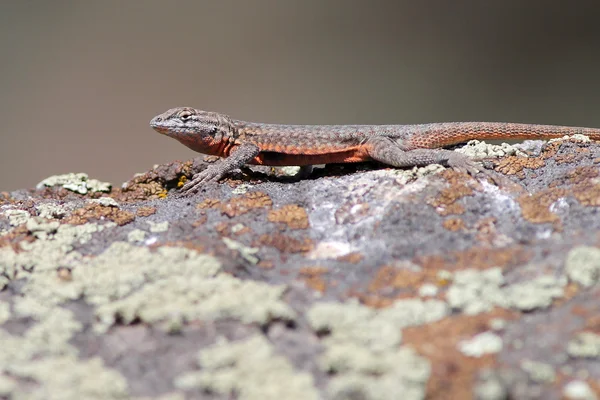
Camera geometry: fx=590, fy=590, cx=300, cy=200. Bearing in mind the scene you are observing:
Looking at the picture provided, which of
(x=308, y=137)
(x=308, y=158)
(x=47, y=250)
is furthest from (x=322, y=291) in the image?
(x=308, y=137)

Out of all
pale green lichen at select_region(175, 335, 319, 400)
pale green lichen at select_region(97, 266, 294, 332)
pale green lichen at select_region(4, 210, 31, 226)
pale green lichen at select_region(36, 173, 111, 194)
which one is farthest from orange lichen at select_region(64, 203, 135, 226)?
pale green lichen at select_region(175, 335, 319, 400)

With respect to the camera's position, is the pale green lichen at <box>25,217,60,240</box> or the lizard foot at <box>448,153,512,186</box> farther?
the lizard foot at <box>448,153,512,186</box>

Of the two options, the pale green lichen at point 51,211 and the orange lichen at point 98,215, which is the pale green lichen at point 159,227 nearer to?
the orange lichen at point 98,215

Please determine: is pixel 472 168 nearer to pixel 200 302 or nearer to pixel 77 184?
pixel 200 302

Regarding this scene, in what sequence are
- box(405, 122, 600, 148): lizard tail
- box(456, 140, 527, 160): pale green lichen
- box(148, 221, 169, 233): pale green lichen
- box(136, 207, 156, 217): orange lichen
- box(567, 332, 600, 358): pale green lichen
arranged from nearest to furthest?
box(567, 332, 600, 358): pale green lichen → box(148, 221, 169, 233): pale green lichen → box(136, 207, 156, 217): orange lichen → box(456, 140, 527, 160): pale green lichen → box(405, 122, 600, 148): lizard tail

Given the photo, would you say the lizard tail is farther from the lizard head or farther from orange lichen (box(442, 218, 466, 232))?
orange lichen (box(442, 218, 466, 232))

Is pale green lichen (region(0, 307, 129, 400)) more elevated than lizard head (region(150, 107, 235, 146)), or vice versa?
lizard head (region(150, 107, 235, 146))
